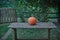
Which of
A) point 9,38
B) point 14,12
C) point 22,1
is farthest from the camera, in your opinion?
point 14,12

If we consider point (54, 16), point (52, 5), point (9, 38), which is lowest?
point (9, 38)

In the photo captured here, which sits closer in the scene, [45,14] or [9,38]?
[9,38]

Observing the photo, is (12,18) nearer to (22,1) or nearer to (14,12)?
(14,12)

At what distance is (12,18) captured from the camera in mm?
7109

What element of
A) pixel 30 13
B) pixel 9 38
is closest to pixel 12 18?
pixel 30 13

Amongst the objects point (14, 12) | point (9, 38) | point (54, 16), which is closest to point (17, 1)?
point (14, 12)

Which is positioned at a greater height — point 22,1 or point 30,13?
point 22,1

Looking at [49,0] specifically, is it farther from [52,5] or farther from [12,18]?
[12,18]

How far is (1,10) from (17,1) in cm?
106

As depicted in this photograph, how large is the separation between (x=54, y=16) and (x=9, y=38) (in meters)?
3.24

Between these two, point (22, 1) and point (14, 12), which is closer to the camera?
point (22, 1)

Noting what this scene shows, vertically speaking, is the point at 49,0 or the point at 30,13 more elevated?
the point at 49,0

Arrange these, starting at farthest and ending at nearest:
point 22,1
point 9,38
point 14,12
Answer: point 14,12 < point 22,1 < point 9,38

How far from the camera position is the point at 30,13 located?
682 cm
